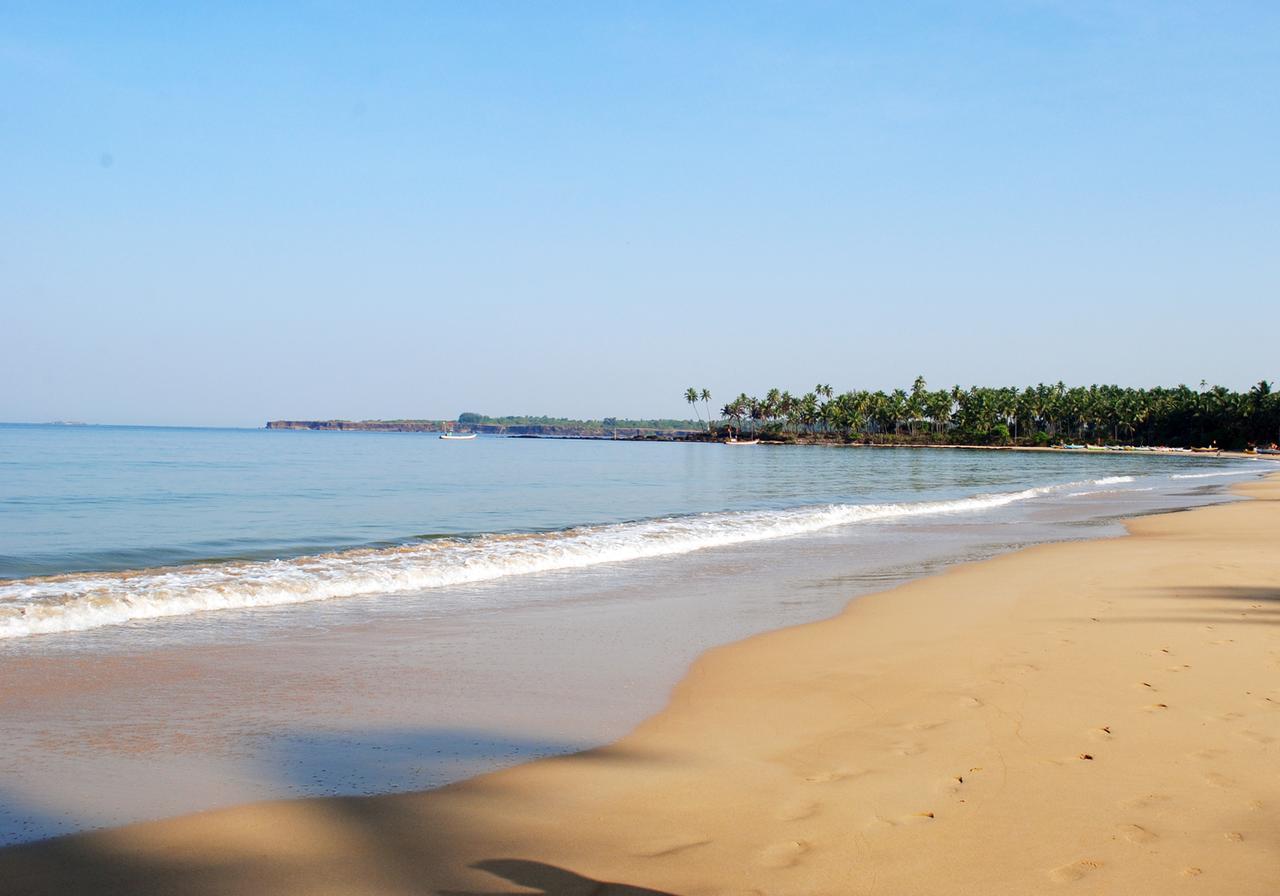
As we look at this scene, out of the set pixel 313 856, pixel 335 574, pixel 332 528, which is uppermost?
pixel 313 856

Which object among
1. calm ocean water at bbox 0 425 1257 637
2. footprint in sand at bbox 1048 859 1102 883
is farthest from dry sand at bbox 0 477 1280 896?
calm ocean water at bbox 0 425 1257 637

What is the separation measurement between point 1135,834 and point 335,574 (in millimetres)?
10924

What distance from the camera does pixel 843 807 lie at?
440 cm

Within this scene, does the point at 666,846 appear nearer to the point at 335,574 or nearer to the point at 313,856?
the point at 313,856

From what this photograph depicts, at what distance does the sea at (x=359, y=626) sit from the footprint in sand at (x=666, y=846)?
1.40m

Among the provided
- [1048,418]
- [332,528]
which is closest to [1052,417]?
[1048,418]

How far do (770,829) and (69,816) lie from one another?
130 inches

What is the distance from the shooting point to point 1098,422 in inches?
6142

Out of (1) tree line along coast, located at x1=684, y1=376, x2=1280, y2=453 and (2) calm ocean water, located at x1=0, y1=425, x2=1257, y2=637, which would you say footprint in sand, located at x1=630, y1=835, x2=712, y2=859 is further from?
(1) tree line along coast, located at x1=684, y1=376, x2=1280, y2=453

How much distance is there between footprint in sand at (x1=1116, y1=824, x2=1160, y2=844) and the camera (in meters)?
3.93

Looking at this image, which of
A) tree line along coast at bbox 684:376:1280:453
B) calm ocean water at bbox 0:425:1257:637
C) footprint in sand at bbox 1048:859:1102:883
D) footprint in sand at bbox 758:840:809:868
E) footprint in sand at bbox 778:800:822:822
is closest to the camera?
footprint in sand at bbox 1048:859:1102:883

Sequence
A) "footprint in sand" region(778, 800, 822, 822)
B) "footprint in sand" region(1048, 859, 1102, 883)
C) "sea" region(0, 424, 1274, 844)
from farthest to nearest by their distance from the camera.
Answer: "sea" region(0, 424, 1274, 844)
"footprint in sand" region(778, 800, 822, 822)
"footprint in sand" region(1048, 859, 1102, 883)

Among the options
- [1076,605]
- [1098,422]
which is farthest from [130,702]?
[1098,422]

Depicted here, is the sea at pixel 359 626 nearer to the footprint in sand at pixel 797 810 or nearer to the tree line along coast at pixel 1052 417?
the footprint in sand at pixel 797 810
